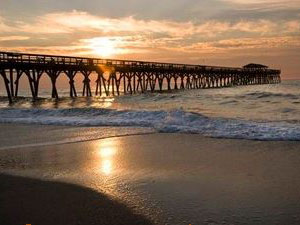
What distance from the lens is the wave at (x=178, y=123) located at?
10.4 meters

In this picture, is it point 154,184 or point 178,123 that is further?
point 178,123

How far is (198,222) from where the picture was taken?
4270mm

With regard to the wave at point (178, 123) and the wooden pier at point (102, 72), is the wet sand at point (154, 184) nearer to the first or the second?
the wave at point (178, 123)

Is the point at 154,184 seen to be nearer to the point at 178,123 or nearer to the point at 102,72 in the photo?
the point at 178,123

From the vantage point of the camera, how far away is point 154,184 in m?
5.87

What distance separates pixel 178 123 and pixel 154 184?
743 cm

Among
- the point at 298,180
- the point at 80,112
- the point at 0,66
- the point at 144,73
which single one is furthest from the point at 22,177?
the point at 144,73

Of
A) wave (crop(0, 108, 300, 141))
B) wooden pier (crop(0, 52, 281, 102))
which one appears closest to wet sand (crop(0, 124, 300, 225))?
wave (crop(0, 108, 300, 141))

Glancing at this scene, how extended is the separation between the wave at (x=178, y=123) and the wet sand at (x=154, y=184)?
130cm

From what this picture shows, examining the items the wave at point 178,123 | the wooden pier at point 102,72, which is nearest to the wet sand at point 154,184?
the wave at point 178,123

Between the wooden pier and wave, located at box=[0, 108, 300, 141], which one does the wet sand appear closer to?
wave, located at box=[0, 108, 300, 141]

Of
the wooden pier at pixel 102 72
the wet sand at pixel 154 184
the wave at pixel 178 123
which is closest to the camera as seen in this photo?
the wet sand at pixel 154 184

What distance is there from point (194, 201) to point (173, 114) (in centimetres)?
1042

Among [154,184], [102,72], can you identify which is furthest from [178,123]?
[102,72]
